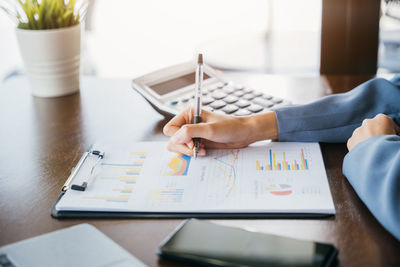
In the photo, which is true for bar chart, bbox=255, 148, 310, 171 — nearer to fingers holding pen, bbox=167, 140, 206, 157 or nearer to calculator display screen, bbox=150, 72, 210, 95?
fingers holding pen, bbox=167, 140, 206, 157

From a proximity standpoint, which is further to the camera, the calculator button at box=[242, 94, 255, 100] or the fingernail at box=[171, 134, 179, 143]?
the calculator button at box=[242, 94, 255, 100]

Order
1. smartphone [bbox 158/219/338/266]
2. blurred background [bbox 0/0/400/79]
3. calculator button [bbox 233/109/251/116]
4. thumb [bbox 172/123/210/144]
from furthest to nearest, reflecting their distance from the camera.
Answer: blurred background [bbox 0/0/400/79] < calculator button [bbox 233/109/251/116] < thumb [bbox 172/123/210/144] < smartphone [bbox 158/219/338/266]

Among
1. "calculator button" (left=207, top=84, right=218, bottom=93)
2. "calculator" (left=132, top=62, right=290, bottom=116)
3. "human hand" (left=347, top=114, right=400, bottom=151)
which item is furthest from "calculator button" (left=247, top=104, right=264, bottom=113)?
"human hand" (left=347, top=114, right=400, bottom=151)

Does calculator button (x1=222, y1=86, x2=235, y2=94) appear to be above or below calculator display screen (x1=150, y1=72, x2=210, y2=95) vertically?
below

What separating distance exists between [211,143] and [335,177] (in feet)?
0.71

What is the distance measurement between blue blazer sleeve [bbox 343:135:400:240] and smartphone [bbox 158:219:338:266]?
0.31 ft

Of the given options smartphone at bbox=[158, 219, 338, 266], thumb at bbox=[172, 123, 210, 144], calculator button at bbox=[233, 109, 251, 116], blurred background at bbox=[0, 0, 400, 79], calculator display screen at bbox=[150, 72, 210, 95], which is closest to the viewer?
smartphone at bbox=[158, 219, 338, 266]

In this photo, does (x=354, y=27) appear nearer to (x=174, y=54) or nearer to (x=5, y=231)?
(x=5, y=231)

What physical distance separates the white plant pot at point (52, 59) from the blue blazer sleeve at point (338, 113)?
1.84 ft

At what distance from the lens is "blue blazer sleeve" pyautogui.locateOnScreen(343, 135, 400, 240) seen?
0.57 meters

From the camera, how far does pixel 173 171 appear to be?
732mm

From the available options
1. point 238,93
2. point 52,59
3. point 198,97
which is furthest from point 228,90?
point 52,59

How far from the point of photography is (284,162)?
74cm

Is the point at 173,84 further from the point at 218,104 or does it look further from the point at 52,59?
the point at 52,59
